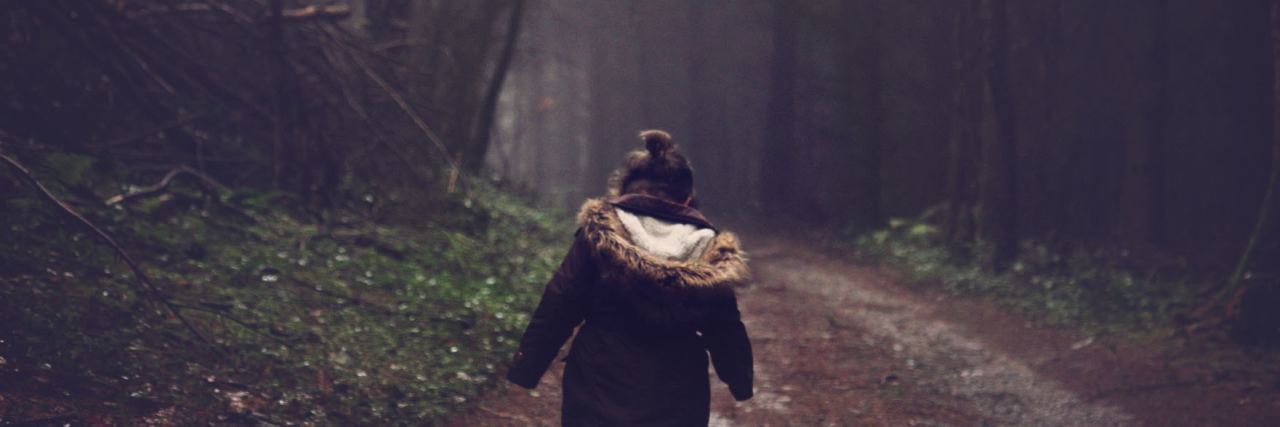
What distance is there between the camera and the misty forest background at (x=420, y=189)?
6.04 meters

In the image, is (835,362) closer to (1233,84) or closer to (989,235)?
(989,235)

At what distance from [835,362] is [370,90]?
615 cm

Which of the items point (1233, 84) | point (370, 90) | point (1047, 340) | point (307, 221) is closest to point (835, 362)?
point (1047, 340)

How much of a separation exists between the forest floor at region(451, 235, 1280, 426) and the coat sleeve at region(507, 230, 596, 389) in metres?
2.25

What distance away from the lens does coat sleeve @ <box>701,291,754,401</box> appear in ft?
12.6

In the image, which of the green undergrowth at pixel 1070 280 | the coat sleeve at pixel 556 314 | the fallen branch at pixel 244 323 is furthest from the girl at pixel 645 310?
the green undergrowth at pixel 1070 280

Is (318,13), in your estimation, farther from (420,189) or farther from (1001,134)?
(1001,134)

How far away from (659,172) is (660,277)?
53cm

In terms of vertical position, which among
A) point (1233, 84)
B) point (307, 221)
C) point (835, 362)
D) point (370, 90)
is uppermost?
point (1233, 84)

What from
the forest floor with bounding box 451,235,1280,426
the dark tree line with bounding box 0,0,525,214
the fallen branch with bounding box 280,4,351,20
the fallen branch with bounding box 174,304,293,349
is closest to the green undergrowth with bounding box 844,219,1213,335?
the forest floor with bounding box 451,235,1280,426

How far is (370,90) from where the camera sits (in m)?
10.9

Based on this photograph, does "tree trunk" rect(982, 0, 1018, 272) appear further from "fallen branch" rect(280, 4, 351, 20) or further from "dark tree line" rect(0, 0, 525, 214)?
"fallen branch" rect(280, 4, 351, 20)

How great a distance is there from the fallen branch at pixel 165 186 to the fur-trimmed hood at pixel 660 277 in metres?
5.70

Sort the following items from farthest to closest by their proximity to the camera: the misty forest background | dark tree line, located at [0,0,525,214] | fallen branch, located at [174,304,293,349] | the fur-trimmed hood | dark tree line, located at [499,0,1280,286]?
dark tree line, located at [499,0,1280,286] → dark tree line, located at [0,0,525,214] → fallen branch, located at [174,304,293,349] → the misty forest background → the fur-trimmed hood
